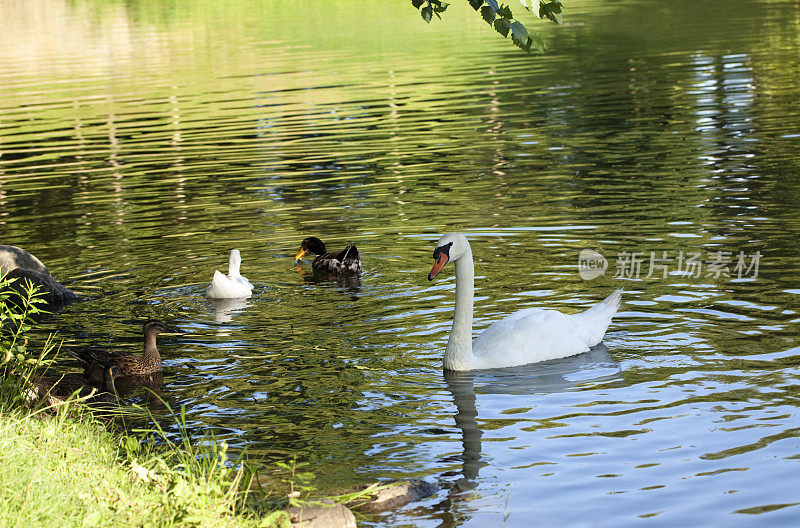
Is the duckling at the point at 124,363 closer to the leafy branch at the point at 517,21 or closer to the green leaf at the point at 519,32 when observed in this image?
the leafy branch at the point at 517,21

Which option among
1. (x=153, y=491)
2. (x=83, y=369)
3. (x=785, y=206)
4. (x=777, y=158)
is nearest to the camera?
(x=153, y=491)

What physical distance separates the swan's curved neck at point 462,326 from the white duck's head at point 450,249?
0.06 meters

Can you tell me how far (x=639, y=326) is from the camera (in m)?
10.7

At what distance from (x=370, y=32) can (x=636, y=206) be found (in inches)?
1553

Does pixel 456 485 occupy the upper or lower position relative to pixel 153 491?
lower

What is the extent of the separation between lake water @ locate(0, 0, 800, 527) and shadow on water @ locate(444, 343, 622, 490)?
1.5 inches

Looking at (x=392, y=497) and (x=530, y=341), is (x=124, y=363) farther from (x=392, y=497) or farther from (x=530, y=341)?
(x=392, y=497)

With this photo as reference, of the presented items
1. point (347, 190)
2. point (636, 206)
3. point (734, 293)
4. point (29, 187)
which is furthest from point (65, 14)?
point (734, 293)

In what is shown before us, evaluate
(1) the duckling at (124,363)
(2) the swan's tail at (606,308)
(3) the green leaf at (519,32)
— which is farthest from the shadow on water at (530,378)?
(3) the green leaf at (519,32)

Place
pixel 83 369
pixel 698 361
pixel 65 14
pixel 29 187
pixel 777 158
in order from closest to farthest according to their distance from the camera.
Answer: pixel 698 361 → pixel 83 369 → pixel 777 158 → pixel 29 187 → pixel 65 14

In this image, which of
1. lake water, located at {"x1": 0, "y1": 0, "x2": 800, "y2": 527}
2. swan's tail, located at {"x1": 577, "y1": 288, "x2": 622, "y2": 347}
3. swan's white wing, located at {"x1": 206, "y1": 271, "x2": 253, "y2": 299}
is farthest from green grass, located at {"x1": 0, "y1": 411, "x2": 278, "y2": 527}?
swan's white wing, located at {"x1": 206, "y1": 271, "x2": 253, "y2": 299}

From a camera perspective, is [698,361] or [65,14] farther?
[65,14]

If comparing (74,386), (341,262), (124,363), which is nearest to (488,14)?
(124,363)

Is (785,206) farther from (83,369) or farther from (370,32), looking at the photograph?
(370,32)
